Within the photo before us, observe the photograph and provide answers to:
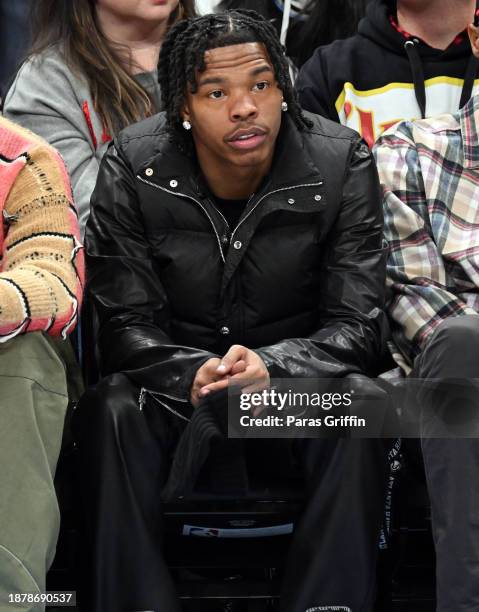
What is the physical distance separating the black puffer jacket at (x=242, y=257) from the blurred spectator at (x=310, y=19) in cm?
103

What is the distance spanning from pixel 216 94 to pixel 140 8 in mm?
917

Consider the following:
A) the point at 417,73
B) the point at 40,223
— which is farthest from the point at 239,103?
the point at 417,73

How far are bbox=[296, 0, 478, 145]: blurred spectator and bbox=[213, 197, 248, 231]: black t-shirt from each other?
2.34ft

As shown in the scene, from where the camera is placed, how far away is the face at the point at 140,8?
13.7 ft

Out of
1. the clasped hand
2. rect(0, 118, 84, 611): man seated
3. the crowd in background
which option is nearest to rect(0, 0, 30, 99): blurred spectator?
the crowd in background

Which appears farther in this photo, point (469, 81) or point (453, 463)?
point (469, 81)

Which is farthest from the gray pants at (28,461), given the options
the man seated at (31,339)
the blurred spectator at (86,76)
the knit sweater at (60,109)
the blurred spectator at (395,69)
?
the blurred spectator at (395,69)

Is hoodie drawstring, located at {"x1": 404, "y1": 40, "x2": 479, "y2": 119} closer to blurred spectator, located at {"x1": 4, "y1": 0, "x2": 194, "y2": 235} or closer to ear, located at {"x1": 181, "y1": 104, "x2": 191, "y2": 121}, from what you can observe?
blurred spectator, located at {"x1": 4, "y1": 0, "x2": 194, "y2": 235}

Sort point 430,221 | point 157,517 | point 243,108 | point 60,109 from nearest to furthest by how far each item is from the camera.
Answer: point 157,517 < point 243,108 < point 430,221 < point 60,109

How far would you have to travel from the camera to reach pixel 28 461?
116 inches

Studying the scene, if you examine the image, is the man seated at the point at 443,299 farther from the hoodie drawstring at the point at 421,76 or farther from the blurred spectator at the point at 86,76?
the blurred spectator at the point at 86,76

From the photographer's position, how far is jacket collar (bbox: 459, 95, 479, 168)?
359cm

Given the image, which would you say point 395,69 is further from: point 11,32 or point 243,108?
point 11,32

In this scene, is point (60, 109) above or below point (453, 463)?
above
